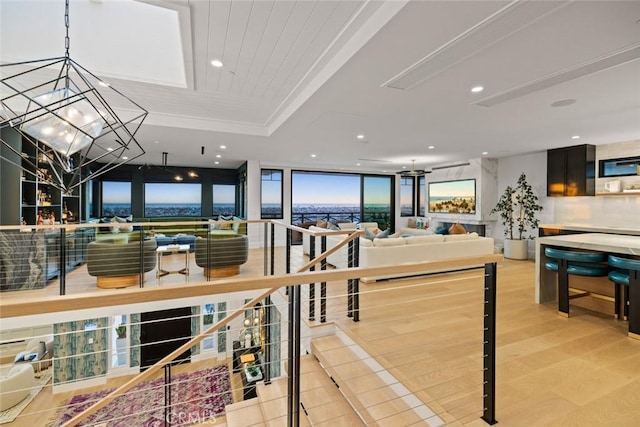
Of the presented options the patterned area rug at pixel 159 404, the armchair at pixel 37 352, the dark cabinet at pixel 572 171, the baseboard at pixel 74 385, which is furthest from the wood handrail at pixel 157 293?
the dark cabinet at pixel 572 171

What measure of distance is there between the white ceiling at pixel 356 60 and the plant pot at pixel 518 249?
2896 mm

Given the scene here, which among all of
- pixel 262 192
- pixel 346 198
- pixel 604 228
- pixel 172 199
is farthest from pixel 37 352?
pixel 604 228

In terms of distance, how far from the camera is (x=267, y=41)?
102 inches

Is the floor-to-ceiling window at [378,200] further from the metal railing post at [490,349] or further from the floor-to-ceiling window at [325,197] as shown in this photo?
the metal railing post at [490,349]

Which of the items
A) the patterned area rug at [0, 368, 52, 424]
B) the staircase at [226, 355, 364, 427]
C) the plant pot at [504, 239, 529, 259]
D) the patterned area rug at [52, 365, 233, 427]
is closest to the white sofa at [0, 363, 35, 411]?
the patterned area rug at [0, 368, 52, 424]

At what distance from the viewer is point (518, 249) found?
23.2ft

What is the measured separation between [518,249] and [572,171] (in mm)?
2033

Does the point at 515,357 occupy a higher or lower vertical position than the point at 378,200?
lower

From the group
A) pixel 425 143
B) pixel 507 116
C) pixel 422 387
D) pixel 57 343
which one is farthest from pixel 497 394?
pixel 57 343

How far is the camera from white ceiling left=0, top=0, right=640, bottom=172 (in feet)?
6.93

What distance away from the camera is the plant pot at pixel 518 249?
7.04m

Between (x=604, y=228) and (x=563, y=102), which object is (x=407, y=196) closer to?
(x=604, y=228)

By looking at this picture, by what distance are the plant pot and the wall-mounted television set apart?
4.80 feet

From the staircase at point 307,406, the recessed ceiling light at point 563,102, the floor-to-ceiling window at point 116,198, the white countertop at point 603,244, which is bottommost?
the staircase at point 307,406
